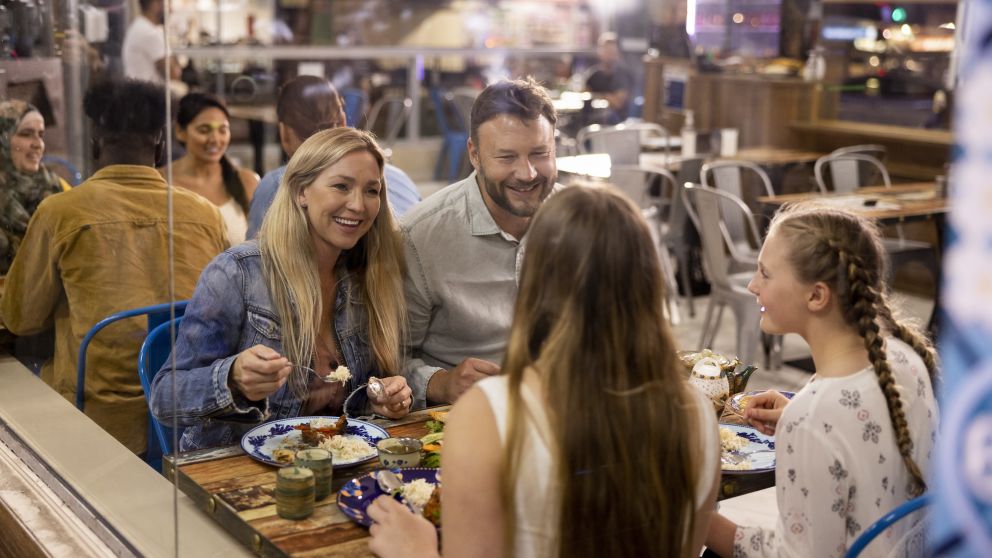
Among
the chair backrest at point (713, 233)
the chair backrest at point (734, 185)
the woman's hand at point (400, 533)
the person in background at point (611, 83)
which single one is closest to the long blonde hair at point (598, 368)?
the woman's hand at point (400, 533)

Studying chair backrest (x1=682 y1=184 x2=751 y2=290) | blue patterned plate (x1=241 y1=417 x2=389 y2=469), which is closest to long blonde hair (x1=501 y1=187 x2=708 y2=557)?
blue patterned plate (x1=241 y1=417 x2=389 y2=469)

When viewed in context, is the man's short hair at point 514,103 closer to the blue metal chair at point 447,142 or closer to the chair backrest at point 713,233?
the chair backrest at point 713,233

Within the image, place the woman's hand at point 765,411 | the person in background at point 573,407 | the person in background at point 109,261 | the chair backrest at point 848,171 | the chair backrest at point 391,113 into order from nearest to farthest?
the person in background at point 573,407
the woman's hand at point 765,411
the person in background at point 109,261
the chair backrest at point 848,171
the chair backrest at point 391,113

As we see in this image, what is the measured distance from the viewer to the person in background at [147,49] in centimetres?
159

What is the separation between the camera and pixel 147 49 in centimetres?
202

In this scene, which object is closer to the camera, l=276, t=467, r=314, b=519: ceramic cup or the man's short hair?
l=276, t=467, r=314, b=519: ceramic cup

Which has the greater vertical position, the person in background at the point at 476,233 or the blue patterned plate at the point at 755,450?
the person in background at the point at 476,233

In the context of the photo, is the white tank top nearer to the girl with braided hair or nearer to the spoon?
the spoon

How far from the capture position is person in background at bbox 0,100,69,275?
2.37m

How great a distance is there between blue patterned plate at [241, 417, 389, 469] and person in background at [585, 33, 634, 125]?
660 cm

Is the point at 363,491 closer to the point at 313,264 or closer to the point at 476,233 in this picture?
the point at 313,264

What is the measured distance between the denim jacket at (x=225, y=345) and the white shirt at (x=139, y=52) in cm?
35

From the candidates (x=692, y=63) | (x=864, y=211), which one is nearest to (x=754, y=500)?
(x=864, y=211)


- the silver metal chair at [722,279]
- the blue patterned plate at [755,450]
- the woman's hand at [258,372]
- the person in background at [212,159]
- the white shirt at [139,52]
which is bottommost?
the silver metal chair at [722,279]
